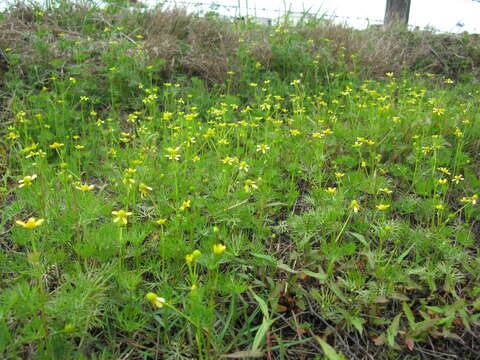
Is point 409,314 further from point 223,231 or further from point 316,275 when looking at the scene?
point 223,231

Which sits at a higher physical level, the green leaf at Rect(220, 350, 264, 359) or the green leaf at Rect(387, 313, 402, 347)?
the green leaf at Rect(220, 350, 264, 359)

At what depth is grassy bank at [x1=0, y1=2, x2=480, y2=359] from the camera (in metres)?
1.35

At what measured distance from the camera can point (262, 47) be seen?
4.59 meters

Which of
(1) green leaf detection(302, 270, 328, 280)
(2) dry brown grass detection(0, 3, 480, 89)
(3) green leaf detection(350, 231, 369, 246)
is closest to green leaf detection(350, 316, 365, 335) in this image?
(1) green leaf detection(302, 270, 328, 280)

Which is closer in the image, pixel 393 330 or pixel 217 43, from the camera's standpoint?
pixel 393 330

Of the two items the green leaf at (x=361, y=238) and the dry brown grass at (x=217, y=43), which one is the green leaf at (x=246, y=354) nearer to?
the green leaf at (x=361, y=238)

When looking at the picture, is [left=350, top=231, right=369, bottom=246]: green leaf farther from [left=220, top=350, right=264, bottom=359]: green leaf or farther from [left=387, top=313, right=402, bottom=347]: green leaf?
[left=220, top=350, right=264, bottom=359]: green leaf

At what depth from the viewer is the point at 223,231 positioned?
171cm

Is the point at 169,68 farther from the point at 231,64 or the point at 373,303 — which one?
the point at 373,303

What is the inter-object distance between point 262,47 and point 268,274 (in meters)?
3.65

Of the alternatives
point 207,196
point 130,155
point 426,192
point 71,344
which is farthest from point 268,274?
→ point 130,155

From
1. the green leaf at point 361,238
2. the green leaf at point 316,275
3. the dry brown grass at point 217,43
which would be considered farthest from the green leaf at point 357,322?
the dry brown grass at point 217,43

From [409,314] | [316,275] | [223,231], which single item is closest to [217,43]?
[223,231]

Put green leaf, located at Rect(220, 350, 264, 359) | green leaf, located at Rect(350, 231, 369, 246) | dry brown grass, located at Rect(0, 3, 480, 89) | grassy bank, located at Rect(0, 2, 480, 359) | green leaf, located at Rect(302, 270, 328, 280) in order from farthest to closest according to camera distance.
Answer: dry brown grass, located at Rect(0, 3, 480, 89)
green leaf, located at Rect(350, 231, 369, 246)
green leaf, located at Rect(302, 270, 328, 280)
grassy bank, located at Rect(0, 2, 480, 359)
green leaf, located at Rect(220, 350, 264, 359)
